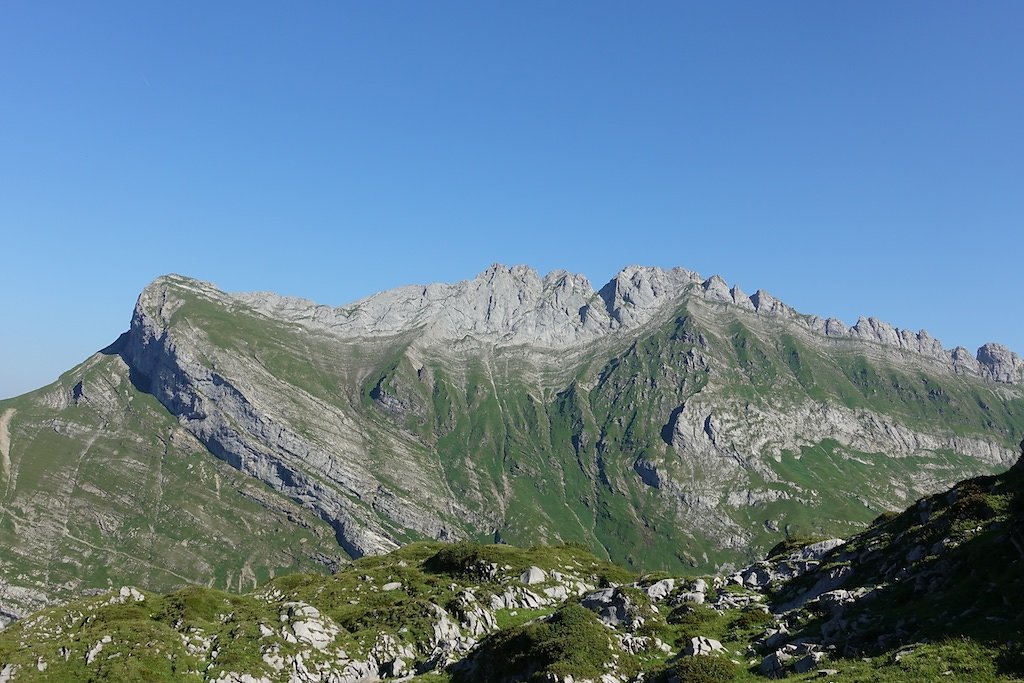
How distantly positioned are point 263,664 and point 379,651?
35.0ft

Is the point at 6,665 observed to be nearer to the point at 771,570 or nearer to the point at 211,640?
the point at 211,640

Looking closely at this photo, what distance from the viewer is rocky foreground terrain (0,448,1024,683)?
33.9 m

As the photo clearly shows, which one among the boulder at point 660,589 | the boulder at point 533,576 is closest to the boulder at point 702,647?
the boulder at point 660,589

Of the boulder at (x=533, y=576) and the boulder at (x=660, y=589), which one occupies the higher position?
the boulder at (x=533, y=576)

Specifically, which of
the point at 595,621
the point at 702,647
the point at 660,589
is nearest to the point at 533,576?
the point at 660,589

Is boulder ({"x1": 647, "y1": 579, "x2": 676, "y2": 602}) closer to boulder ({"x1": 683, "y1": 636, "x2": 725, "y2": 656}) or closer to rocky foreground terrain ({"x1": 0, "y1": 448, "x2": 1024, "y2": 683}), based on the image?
rocky foreground terrain ({"x1": 0, "y1": 448, "x2": 1024, "y2": 683})

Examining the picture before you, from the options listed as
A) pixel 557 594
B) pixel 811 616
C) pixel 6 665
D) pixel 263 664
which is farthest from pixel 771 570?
pixel 6 665

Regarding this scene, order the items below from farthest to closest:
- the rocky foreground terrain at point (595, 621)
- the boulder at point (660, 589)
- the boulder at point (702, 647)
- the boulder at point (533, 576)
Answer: the boulder at point (533, 576)
the boulder at point (660, 589)
the boulder at point (702, 647)
the rocky foreground terrain at point (595, 621)

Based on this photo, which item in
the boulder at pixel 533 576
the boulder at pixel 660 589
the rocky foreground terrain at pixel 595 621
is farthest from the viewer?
the boulder at pixel 533 576

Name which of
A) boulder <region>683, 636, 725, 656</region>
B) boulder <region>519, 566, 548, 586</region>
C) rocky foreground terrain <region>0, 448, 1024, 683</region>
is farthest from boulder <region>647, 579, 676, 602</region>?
boulder <region>683, 636, 725, 656</region>

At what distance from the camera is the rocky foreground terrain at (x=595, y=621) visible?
3388 centimetres

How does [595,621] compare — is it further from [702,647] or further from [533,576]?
[533,576]

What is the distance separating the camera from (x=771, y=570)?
2879 inches

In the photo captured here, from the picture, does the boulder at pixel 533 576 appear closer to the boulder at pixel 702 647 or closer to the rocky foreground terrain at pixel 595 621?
the rocky foreground terrain at pixel 595 621
